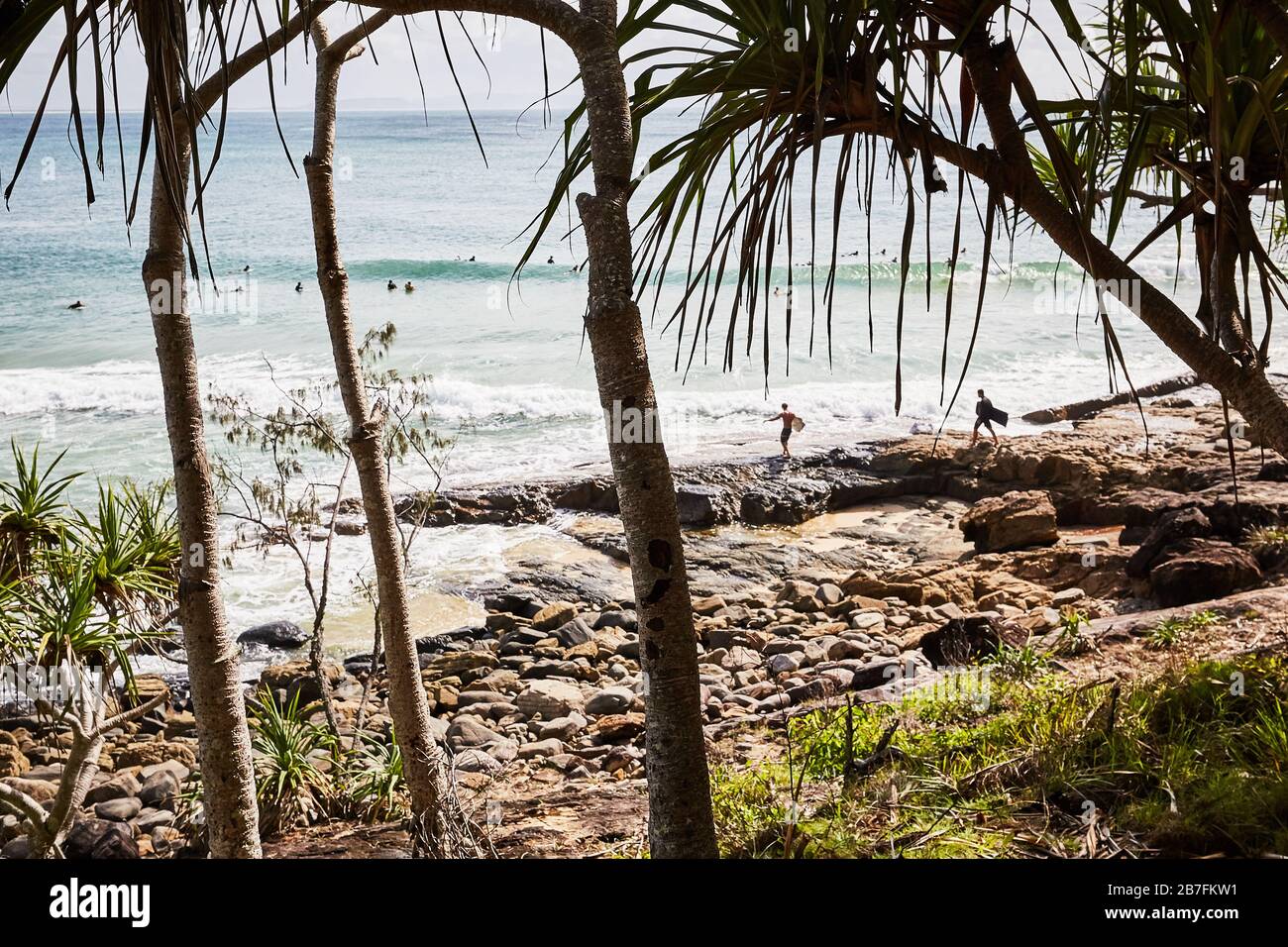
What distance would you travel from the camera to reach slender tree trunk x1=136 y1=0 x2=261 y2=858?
2.27 m

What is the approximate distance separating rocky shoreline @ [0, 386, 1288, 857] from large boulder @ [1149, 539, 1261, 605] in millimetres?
13

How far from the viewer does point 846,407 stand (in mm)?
14461

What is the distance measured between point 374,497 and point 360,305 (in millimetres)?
20458

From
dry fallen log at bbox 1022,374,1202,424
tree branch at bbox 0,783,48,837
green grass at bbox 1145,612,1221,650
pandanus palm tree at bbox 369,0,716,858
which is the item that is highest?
pandanus palm tree at bbox 369,0,716,858

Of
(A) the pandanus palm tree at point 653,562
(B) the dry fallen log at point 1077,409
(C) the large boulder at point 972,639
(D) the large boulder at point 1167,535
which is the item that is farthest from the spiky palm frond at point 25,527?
(B) the dry fallen log at point 1077,409

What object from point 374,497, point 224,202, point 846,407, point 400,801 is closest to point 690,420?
point 846,407

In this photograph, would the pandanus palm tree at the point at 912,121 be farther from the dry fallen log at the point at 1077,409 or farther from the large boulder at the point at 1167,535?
the dry fallen log at the point at 1077,409

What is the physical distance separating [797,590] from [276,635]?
11.8 ft

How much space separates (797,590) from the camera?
7.46 meters

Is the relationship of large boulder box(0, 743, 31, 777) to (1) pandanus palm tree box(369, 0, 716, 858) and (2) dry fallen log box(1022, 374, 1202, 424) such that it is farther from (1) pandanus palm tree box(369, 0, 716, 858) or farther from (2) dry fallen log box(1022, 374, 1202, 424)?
(2) dry fallen log box(1022, 374, 1202, 424)

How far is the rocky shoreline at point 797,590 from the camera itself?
16.3 feet

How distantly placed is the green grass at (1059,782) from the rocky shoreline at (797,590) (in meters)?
0.87

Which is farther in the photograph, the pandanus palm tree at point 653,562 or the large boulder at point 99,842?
the large boulder at point 99,842

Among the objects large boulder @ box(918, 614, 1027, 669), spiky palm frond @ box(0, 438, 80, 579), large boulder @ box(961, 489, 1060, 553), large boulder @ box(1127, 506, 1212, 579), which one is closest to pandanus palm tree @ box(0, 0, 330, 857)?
spiky palm frond @ box(0, 438, 80, 579)
